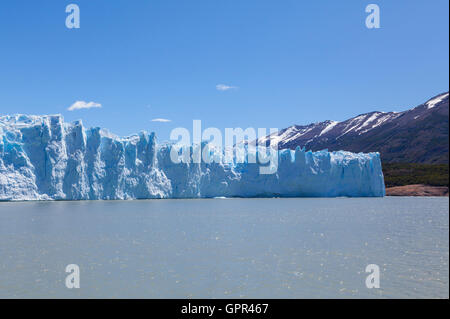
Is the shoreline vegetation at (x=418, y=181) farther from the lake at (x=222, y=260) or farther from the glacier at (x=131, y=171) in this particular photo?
the lake at (x=222, y=260)

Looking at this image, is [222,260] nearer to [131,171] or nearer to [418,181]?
[131,171]

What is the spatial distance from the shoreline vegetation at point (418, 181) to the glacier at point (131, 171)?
15501 mm

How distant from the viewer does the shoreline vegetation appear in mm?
65375

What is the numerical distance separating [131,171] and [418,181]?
48.6 metres

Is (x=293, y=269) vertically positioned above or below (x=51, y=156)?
below

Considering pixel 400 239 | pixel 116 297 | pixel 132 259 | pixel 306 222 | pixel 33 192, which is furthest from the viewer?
pixel 33 192

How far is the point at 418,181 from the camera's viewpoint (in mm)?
69250

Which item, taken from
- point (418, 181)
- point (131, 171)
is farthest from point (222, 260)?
point (418, 181)

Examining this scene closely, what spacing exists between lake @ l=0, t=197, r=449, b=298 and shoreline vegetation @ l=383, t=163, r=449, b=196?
48.4 meters

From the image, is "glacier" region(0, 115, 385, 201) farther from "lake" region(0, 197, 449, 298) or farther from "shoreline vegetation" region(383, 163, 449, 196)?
"lake" region(0, 197, 449, 298)

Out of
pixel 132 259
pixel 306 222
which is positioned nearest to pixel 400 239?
pixel 306 222

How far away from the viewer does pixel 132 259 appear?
Answer: 13.2m
